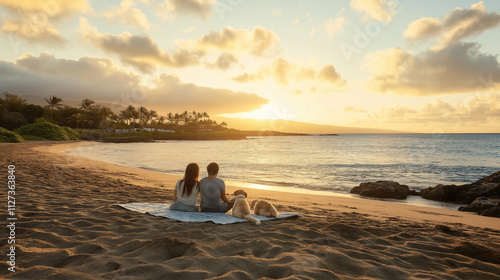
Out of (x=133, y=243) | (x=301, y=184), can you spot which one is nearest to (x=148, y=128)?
(x=301, y=184)

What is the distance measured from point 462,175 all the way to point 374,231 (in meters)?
23.8

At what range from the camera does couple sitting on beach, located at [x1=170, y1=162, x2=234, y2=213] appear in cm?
676

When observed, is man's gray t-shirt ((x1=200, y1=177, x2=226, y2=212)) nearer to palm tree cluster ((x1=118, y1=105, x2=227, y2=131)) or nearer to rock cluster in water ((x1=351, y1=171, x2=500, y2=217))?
rock cluster in water ((x1=351, y1=171, x2=500, y2=217))

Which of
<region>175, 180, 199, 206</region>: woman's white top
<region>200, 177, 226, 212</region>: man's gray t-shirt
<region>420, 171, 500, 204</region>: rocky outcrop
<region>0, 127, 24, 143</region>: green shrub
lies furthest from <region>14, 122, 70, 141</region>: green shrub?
<region>420, 171, 500, 204</region>: rocky outcrop

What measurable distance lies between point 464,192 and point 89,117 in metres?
122

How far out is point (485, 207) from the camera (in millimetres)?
9930

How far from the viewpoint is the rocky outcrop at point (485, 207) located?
9359 mm

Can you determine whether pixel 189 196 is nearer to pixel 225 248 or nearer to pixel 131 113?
pixel 225 248

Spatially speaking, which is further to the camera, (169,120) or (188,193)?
(169,120)

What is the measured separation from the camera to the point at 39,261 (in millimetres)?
3527

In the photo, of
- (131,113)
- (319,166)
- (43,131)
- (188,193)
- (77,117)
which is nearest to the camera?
(188,193)

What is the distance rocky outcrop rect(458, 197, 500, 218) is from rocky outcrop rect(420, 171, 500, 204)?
5.51ft

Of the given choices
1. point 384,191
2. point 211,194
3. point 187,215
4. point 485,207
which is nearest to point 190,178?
point 211,194

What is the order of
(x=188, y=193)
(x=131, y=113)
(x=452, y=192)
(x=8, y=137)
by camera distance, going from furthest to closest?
(x=131, y=113), (x=8, y=137), (x=452, y=192), (x=188, y=193)
